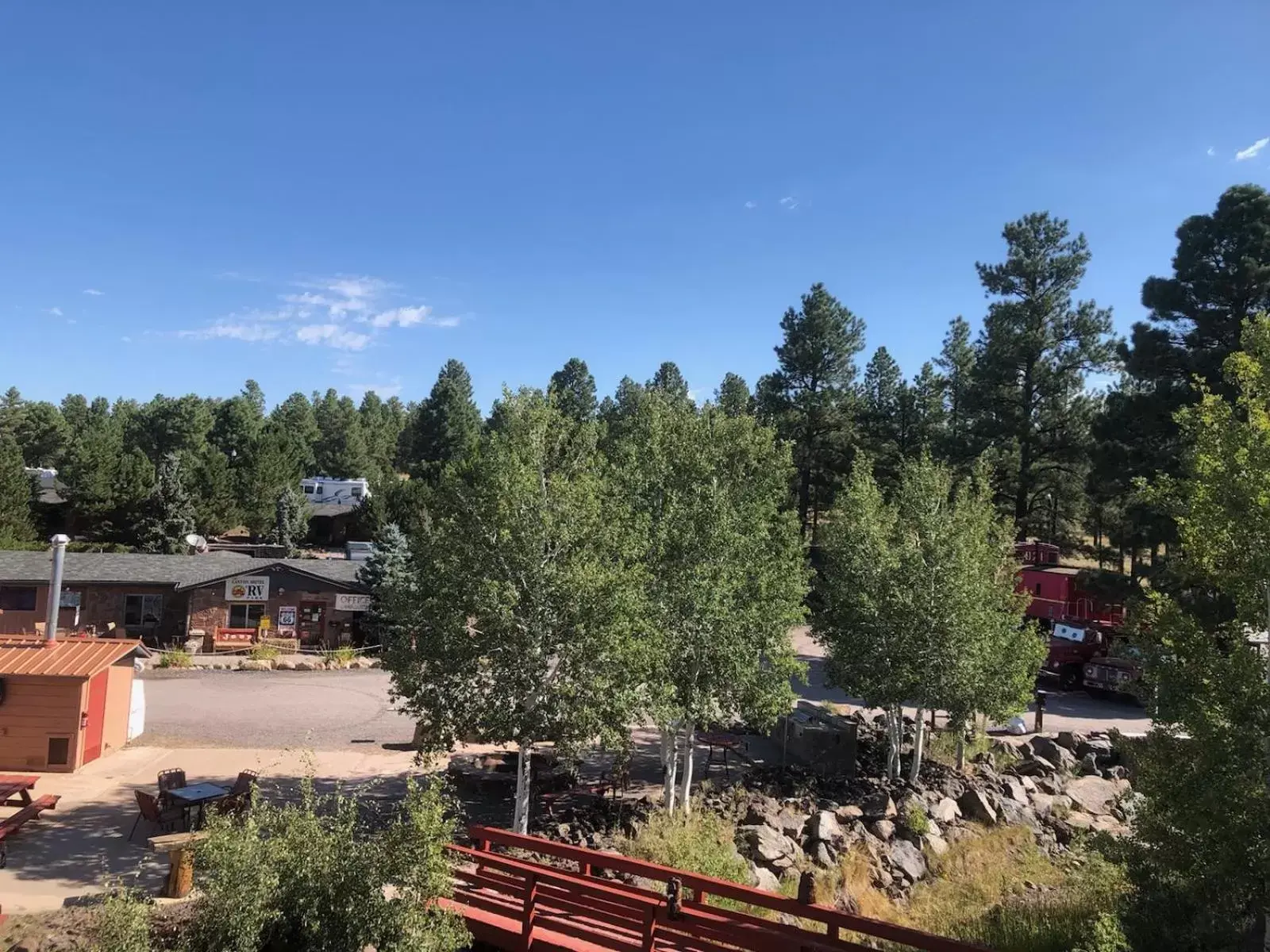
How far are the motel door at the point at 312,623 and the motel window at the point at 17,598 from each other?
9661 mm

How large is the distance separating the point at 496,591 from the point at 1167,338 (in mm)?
25947

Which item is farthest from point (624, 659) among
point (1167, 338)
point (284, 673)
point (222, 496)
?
point (222, 496)

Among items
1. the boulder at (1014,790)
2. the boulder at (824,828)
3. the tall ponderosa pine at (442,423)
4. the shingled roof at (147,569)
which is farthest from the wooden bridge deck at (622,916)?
the tall ponderosa pine at (442,423)

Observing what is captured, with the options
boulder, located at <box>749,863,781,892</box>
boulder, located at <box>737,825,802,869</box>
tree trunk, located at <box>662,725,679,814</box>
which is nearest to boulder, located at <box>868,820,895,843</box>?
boulder, located at <box>737,825,802,869</box>

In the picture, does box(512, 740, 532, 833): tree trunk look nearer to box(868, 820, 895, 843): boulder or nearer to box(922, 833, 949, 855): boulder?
box(868, 820, 895, 843): boulder

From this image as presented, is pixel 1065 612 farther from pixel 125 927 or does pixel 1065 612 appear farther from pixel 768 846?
pixel 125 927

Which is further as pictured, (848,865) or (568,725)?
(848,865)

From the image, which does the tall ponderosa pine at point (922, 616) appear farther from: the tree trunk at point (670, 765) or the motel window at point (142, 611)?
the motel window at point (142, 611)

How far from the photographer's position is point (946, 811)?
53.1 feet

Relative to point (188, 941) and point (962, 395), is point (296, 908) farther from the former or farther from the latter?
point (962, 395)

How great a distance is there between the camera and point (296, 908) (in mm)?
6875

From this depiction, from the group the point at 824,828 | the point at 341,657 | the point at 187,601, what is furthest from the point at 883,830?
the point at 187,601

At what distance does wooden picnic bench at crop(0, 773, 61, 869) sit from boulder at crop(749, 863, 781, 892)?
11.5 m

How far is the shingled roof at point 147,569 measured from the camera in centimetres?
2984
